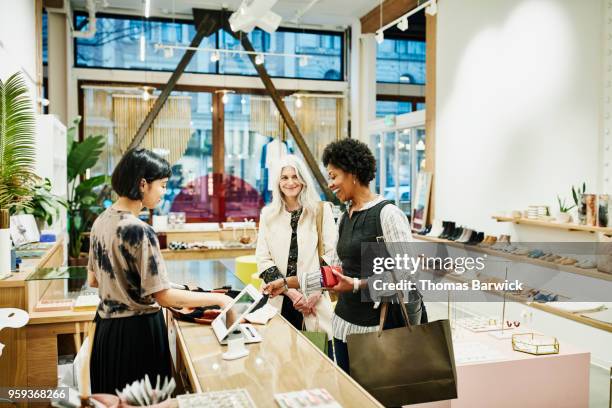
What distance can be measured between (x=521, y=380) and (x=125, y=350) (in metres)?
2.07

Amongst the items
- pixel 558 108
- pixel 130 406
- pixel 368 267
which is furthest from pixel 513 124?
pixel 130 406

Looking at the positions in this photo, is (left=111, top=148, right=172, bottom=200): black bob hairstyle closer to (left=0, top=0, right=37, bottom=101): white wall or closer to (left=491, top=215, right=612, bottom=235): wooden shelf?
(left=0, top=0, right=37, bottom=101): white wall

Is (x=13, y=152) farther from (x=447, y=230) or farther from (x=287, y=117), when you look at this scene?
(x=287, y=117)

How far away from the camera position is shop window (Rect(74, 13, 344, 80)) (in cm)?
881

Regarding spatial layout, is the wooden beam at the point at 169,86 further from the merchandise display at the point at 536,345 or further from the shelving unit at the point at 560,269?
the merchandise display at the point at 536,345

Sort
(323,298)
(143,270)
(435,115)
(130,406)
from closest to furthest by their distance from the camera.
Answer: (130,406) → (143,270) → (323,298) → (435,115)

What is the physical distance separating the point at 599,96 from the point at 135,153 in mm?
4122

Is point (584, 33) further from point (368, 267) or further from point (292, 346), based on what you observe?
point (292, 346)

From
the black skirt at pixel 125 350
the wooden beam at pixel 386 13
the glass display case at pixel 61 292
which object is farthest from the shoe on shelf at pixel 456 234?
the black skirt at pixel 125 350

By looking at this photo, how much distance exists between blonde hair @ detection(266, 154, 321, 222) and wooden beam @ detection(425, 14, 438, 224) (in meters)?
4.50

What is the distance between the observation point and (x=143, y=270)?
82.4 inches

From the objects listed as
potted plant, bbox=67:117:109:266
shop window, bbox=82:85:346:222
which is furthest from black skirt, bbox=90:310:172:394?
shop window, bbox=82:85:346:222

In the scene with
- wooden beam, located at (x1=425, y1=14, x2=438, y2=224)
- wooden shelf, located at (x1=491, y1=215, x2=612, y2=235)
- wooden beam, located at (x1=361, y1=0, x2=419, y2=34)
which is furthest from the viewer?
wooden beam, located at (x1=361, y1=0, x2=419, y2=34)

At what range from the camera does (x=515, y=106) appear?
579 centimetres
